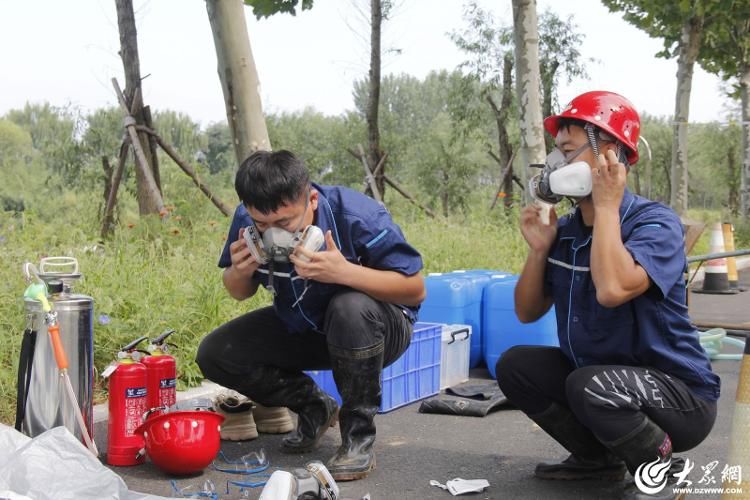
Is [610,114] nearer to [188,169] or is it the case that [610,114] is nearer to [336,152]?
[188,169]

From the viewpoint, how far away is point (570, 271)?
344 cm

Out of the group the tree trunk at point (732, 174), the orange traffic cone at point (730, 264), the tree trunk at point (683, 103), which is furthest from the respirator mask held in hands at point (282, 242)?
the tree trunk at point (732, 174)

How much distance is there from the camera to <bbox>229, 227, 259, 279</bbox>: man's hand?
146 inches

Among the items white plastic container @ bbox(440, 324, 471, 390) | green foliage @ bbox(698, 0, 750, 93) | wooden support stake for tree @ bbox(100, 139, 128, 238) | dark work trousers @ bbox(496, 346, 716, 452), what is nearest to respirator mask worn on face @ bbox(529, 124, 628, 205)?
dark work trousers @ bbox(496, 346, 716, 452)

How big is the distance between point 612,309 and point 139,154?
7.55 meters

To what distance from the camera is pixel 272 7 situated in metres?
6.92

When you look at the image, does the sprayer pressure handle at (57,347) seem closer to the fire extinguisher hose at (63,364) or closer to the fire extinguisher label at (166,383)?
the fire extinguisher hose at (63,364)

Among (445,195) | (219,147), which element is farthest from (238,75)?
(219,147)

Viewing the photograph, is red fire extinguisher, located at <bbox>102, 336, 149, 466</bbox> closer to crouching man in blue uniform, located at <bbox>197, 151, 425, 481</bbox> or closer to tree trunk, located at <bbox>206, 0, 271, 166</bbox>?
crouching man in blue uniform, located at <bbox>197, 151, 425, 481</bbox>

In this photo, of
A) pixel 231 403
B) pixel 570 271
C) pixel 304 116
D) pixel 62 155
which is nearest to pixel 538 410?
pixel 570 271

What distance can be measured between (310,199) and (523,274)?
37.6 inches

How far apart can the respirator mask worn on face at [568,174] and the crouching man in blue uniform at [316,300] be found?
683 mm

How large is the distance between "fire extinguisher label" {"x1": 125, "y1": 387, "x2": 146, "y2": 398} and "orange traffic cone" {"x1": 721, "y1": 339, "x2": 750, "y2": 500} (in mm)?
2457

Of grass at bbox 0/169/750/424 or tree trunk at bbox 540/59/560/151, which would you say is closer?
grass at bbox 0/169/750/424
